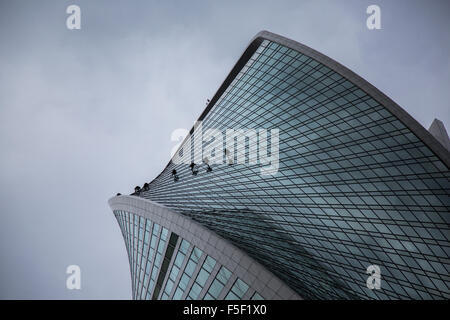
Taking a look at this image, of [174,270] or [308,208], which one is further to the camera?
[308,208]

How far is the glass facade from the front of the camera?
23219mm

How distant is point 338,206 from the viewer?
38.9 m

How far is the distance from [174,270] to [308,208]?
21.3 meters

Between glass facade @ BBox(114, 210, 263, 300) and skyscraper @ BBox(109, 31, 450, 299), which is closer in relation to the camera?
glass facade @ BBox(114, 210, 263, 300)

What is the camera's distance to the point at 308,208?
1610 inches

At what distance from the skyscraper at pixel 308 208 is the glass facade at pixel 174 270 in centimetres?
13

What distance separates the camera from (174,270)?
98.0 feet

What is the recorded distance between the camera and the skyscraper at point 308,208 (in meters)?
25.9

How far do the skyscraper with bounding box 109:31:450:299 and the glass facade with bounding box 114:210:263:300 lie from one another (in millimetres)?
133

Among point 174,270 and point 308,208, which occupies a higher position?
point 308,208

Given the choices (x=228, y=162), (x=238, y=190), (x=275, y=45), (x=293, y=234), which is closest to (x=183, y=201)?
(x=238, y=190)

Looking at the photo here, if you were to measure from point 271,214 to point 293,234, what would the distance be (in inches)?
195
